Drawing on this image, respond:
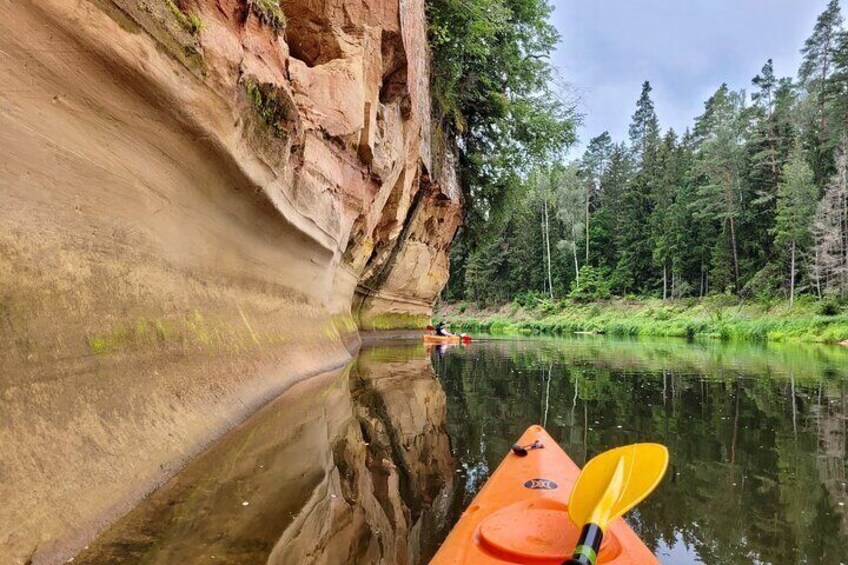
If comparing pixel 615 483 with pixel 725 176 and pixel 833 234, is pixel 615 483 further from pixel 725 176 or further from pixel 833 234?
pixel 725 176

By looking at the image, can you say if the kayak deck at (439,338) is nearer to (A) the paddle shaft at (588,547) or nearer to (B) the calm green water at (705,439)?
(B) the calm green water at (705,439)

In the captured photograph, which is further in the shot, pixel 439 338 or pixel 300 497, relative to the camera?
pixel 439 338

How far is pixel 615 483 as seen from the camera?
2236 millimetres

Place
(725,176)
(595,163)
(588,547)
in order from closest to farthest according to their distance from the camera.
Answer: (588,547) → (725,176) → (595,163)

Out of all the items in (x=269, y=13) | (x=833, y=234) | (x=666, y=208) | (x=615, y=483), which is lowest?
(x=615, y=483)

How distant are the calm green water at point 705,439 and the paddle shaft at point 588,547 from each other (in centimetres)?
142

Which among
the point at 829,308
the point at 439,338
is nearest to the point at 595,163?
the point at 829,308

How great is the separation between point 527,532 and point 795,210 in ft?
124

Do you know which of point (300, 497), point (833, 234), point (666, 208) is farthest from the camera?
point (666, 208)

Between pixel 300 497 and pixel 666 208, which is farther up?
pixel 666 208

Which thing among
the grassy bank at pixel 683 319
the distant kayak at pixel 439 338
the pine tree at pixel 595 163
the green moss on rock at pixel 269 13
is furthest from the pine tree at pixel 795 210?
the green moss on rock at pixel 269 13

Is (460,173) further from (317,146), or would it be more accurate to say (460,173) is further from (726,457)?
(726,457)

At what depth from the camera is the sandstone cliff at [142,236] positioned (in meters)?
2.62

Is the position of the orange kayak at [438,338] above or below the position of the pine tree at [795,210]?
below
